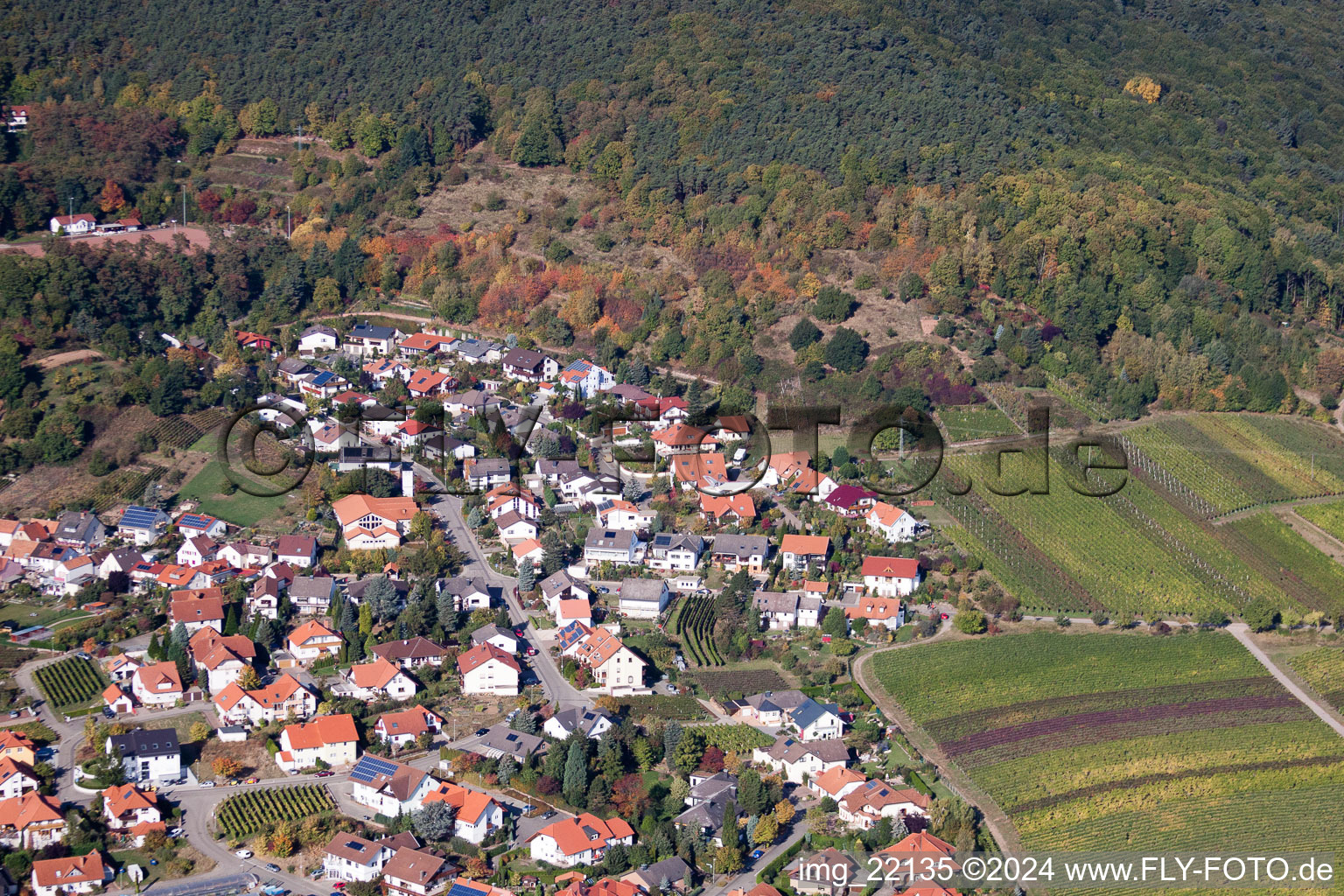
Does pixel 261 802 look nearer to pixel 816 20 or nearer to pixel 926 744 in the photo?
pixel 926 744

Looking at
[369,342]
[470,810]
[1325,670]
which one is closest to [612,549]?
[470,810]

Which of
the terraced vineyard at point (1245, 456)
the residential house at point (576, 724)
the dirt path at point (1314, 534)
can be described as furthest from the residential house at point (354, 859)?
the dirt path at point (1314, 534)

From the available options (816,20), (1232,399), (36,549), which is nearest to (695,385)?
(1232,399)

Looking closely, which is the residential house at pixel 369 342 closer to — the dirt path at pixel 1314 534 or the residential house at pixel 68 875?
the residential house at pixel 68 875

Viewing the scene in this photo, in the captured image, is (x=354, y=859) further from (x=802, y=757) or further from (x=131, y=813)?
(x=802, y=757)

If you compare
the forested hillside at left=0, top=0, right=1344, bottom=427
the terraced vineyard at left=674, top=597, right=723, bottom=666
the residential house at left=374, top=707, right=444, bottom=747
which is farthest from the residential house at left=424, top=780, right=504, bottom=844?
the forested hillside at left=0, top=0, right=1344, bottom=427

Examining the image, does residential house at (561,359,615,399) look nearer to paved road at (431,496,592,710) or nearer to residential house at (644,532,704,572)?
paved road at (431,496,592,710)
